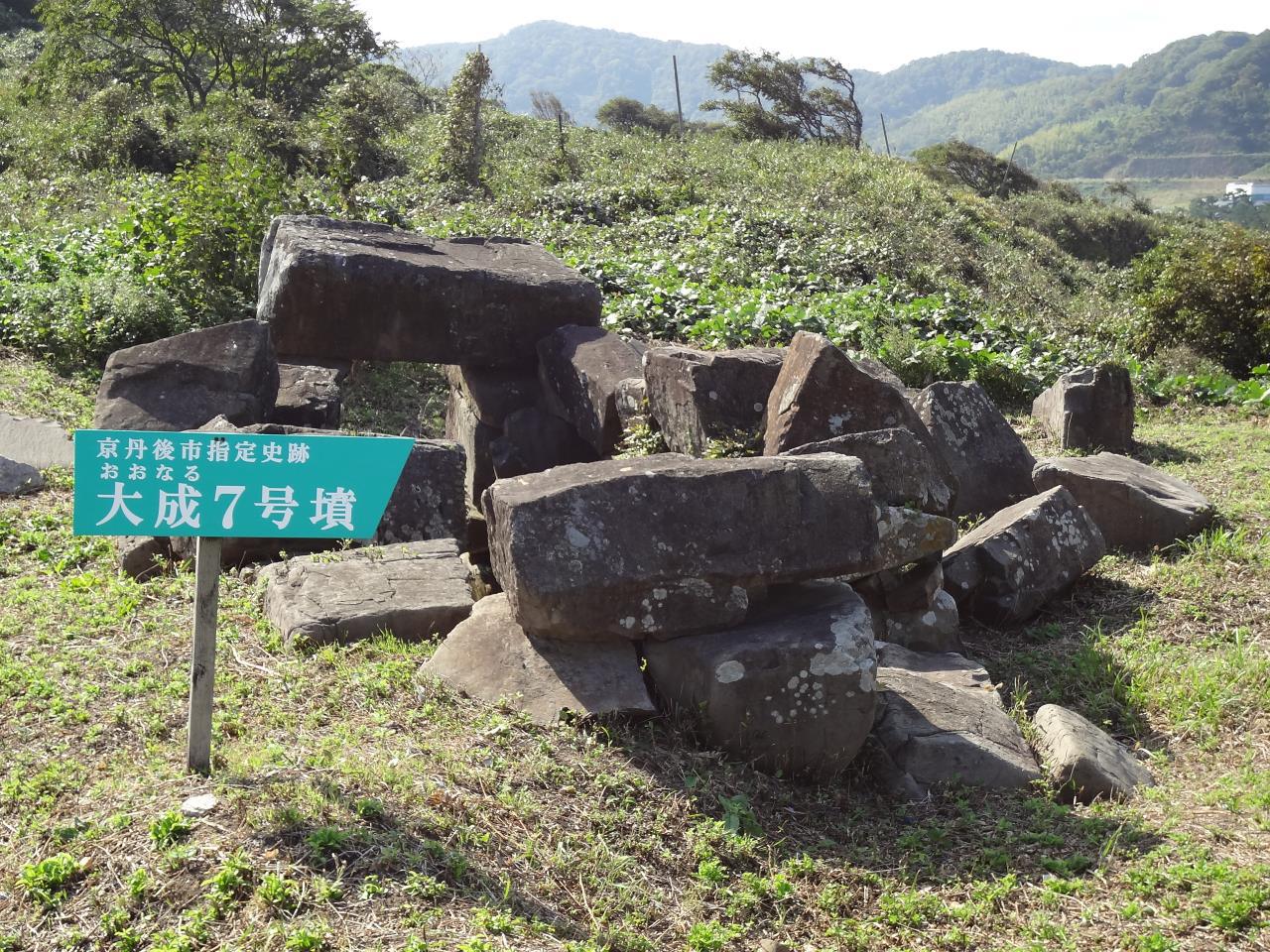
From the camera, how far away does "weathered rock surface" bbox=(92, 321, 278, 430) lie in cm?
695

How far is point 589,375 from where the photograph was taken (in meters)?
6.93

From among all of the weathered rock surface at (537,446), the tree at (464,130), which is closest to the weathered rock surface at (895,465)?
the weathered rock surface at (537,446)

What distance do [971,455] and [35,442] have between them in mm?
6295

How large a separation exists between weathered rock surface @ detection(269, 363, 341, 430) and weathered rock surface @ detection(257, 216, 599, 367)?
0.83ft

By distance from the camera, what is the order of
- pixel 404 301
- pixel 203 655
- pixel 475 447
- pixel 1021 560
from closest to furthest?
pixel 203 655 → pixel 1021 560 → pixel 404 301 → pixel 475 447

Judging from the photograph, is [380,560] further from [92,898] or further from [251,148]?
[251,148]

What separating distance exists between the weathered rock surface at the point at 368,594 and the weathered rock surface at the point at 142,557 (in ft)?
2.57

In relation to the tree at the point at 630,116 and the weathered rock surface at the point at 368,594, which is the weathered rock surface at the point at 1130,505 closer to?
the weathered rock surface at the point at 368,594

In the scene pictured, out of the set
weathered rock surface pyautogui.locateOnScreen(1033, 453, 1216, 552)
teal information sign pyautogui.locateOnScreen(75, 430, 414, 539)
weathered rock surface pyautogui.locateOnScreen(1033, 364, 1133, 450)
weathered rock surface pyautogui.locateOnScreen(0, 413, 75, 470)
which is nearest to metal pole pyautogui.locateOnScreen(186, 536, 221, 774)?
teal information sign pyautogui.locateOnScreen(75, 430, 414, 539)

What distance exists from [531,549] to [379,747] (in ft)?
3.02

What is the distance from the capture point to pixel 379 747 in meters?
3.88

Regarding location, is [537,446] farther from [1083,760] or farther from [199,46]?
[199,46]

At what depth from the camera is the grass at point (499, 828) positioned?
307 cm

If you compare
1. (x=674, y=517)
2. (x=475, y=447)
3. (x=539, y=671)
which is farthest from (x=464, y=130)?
(x=539, y=671)
